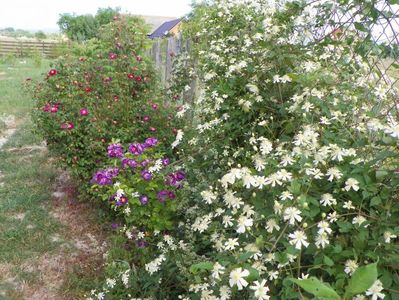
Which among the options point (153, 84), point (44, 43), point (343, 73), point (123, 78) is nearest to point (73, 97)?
point (123, 78)

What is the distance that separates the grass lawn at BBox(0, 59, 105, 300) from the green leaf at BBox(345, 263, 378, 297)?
2.08 m

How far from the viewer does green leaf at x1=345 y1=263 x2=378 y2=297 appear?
0.76 meters

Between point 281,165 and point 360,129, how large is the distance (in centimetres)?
41

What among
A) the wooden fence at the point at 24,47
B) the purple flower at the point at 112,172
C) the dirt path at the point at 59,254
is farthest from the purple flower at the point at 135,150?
the wooden fence at the point at 24,47

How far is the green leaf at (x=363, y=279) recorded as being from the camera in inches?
29.9

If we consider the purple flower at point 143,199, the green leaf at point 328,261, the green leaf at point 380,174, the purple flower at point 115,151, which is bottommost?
the purple flower at point 143,199

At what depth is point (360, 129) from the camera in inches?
65.3

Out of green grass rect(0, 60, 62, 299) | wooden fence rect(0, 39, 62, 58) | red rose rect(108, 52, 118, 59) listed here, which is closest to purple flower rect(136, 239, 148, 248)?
green grass rect(0, 60, 62, 299)

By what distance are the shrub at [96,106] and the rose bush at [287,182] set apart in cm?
83

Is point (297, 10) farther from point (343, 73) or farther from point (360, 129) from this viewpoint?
point (360, 129)

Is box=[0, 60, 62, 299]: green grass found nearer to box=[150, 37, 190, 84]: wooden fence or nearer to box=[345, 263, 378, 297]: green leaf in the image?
box=[150, 37, 190, 84]: wooden fence

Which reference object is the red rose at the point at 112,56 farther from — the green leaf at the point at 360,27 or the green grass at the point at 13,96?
the green leaf at the point at 360,27

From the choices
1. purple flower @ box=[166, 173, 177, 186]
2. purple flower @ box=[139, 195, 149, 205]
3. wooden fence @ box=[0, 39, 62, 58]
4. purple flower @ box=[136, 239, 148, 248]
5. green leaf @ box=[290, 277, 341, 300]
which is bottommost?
wooden fence @ box=[0, 39, 62, 58]

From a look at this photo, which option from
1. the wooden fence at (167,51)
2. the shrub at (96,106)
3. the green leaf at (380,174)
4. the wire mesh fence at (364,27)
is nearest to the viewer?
the green leaf at (380,174)
